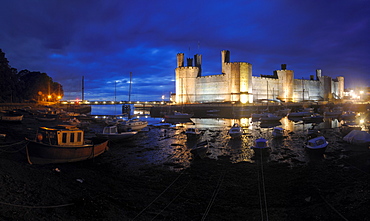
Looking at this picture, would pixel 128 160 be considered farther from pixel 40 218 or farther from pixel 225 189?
pixel 40 218

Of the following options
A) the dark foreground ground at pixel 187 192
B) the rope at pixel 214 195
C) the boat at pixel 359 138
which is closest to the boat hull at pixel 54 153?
the dark foreground ground at pixel 187 192

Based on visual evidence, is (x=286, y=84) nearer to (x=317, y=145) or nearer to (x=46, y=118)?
(x=317, y=145)

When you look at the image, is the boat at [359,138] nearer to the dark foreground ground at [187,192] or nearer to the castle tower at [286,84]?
the dark foreground ground at [187,192]

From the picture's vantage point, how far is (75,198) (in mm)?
7090

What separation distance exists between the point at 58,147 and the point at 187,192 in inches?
254

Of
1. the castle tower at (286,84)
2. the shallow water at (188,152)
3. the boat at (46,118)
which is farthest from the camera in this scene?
the castle tower at (286,84)

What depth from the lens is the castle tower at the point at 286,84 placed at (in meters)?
65.5

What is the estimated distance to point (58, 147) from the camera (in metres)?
10.9

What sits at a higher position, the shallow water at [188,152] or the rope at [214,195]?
the shallow water at [188,152]

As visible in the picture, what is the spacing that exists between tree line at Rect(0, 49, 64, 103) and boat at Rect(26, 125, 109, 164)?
5059cm

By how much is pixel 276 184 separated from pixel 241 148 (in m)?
6.88

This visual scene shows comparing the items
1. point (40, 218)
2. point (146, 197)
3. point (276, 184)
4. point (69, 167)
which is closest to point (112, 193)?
point (146, 197)

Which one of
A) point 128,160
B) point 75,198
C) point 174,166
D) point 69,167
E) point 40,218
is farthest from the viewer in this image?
point 128,160

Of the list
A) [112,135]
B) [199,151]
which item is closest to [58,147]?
[112,135]
